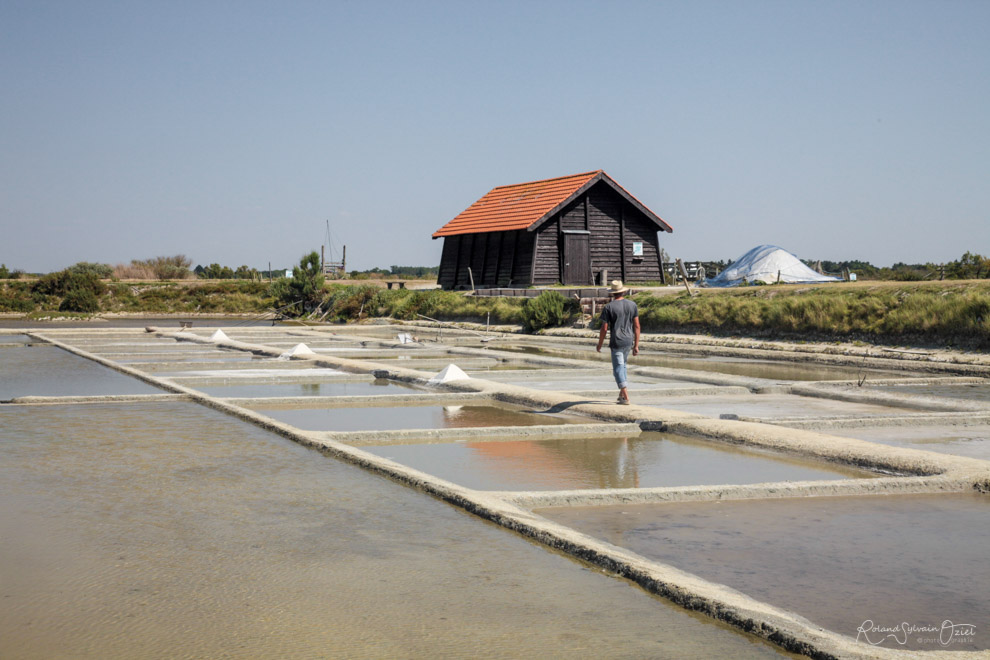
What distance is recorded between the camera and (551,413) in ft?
39.7

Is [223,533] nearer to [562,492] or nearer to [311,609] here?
[311,609]

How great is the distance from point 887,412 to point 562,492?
6.87 meters

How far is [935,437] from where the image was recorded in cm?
1023

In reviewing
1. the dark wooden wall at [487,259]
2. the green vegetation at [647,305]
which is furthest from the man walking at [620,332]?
the dark wooden wall at [487,259]

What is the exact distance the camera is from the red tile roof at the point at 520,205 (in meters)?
41.5

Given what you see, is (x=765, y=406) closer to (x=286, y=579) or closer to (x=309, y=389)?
(x=309, y=389)

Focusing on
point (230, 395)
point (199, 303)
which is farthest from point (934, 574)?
point (199, 303)

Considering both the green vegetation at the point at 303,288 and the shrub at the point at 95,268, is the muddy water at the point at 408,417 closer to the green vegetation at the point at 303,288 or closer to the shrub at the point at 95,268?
the green vegetation at the point at 303,288

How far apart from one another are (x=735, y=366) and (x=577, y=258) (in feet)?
71.0

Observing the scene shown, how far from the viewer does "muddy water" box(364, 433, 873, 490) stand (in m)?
7.86

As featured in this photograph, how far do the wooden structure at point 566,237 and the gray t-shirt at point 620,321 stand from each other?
93.9ft

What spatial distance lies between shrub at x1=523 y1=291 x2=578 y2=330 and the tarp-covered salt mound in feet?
50.2

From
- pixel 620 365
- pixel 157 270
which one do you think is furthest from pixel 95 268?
pixel 620 365

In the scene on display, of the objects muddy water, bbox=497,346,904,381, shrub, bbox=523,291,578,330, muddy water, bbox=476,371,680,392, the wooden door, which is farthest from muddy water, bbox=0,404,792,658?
the wooden door
